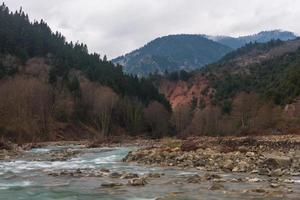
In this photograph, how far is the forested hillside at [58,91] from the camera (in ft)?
291

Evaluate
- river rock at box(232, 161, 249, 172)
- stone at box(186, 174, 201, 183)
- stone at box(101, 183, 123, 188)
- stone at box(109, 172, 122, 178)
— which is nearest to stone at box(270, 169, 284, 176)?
river rock at box(232, 161, 249, 172)

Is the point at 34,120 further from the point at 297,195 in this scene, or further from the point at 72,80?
the point at 297,195

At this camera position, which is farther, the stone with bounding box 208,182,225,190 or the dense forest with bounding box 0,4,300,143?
the dense forest with bounding box 0,4,300,143

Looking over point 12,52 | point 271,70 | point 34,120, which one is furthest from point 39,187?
point 271,70

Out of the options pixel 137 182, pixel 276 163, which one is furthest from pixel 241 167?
pixel 137 182

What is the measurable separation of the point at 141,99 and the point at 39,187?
436 ft

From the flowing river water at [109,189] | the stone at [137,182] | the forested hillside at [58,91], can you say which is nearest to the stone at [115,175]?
the flowing river water at [109,189]

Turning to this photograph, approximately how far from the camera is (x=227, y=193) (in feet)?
68.4

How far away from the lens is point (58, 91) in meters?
110

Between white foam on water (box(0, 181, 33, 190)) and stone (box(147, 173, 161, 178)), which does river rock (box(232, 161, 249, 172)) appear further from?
white foam on water (box(0, 181, 33, 190))

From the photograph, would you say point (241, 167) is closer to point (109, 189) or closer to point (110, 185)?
point (110, 185)

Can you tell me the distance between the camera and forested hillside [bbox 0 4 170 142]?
88.8 metres

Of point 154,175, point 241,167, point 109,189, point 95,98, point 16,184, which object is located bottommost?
point 109,189

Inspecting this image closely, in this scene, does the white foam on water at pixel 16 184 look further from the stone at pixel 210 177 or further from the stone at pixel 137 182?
the stone at pixel 210 177
